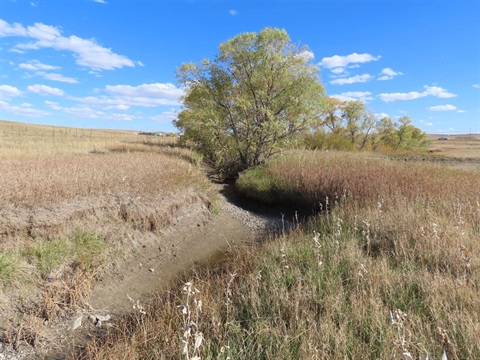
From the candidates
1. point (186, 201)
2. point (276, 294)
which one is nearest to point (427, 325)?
point (276, 294)

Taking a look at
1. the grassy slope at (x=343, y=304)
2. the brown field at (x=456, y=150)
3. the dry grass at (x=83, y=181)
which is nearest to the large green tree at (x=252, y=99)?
the dry grass at (x=83, y=181)

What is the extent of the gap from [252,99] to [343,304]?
13.7 m

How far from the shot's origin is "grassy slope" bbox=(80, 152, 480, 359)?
2.67 metres

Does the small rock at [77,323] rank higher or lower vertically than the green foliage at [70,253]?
lower

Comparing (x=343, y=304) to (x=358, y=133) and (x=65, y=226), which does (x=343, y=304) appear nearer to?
(x=65, y=226)

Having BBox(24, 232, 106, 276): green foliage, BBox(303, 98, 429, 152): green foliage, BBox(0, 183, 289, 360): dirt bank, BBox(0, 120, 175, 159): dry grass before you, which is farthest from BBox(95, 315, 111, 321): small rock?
BBox(303, 98, 429, 152): green foliage

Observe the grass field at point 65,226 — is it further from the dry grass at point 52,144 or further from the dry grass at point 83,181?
the dry grass at point 52,144

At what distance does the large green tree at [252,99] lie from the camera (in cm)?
1488

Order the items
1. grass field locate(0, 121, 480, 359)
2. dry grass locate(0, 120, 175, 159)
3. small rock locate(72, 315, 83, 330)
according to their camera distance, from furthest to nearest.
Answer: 1. dry grass locate(0, 120, 175, 159)
2. small rock locate(72, 315, 83, 330)
3. grass field locate(0, 121, 480, 359)

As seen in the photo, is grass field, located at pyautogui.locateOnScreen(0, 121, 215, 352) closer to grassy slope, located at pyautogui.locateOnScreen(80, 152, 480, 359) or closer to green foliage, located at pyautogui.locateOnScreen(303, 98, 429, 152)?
grassy slope, located at pyautogui.locateOnScreen(80, 152, 480, 359)

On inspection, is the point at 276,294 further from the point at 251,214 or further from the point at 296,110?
the point at 296,110

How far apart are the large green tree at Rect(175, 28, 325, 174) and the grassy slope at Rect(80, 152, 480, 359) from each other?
384 inches

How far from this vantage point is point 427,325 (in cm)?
276

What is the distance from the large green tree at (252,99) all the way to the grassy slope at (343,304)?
9.76 metres
